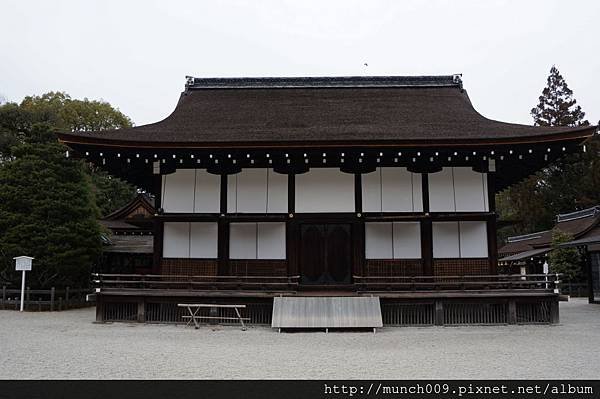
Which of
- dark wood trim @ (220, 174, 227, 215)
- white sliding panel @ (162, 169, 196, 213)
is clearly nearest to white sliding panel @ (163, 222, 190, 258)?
white sliding panel @ (162, 169, 196, 213)

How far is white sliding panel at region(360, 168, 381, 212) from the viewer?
1325cm

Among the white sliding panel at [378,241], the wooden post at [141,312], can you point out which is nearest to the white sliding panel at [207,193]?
the wooden post at [141,312]

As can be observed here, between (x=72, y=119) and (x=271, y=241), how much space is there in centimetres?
3349

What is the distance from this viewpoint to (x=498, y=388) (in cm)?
596

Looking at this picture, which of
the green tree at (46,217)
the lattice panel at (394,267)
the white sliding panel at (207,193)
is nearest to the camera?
the lattice panel at (394,267)

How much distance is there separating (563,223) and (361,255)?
25.1 metres

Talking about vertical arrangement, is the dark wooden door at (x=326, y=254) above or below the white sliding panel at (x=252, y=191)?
below

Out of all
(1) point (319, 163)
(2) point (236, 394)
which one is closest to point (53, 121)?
(1) point (319, 163)

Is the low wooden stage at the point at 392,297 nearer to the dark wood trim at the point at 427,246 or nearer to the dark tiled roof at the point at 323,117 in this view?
the dark wood trim at the point at 427,246

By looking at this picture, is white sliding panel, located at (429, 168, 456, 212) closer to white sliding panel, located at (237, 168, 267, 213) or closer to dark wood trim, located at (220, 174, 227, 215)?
white sliding panel, located at (237, 168, 267, 213)

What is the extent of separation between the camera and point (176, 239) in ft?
44.0

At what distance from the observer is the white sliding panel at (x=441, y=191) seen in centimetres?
1315

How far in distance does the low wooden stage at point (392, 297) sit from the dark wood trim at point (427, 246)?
0.32 m

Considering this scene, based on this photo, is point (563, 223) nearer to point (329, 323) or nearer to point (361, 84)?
point (361, 84)
